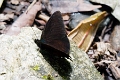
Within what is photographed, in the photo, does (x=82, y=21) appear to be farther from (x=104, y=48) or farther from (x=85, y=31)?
(x=104, y=48)

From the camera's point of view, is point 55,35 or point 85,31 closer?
point 55,35

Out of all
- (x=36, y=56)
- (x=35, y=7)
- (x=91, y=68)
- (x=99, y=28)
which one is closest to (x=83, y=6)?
(x=99, y=28)

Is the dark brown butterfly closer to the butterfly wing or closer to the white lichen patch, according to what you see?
the butterfly wing

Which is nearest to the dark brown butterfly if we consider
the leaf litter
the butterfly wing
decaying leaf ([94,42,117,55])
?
the butterfly wing

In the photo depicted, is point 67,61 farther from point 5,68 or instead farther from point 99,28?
point 99,28

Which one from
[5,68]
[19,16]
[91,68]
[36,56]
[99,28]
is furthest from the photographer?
[99,28]

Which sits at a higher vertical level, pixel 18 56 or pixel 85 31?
pixel 18 56

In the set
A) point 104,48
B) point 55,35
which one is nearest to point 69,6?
point 104,48
